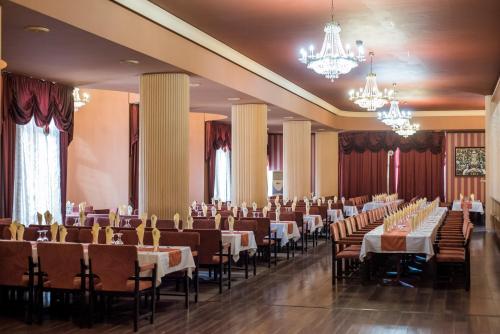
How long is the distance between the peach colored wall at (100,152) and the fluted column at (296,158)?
5901mm

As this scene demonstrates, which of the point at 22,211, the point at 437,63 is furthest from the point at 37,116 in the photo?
the point at 437,63

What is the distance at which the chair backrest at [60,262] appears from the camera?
7.44m

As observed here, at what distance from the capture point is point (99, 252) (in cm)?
728

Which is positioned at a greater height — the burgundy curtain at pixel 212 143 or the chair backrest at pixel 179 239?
the burgundy curtain at pixel 212 143

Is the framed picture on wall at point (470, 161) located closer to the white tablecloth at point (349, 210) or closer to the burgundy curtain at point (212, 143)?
the white tablecloth at point (349, 210)

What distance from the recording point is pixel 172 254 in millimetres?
8023

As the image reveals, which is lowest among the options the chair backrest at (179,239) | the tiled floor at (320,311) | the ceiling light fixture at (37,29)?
the tiled floor at (320,311)

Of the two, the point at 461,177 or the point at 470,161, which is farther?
the point at 461,177

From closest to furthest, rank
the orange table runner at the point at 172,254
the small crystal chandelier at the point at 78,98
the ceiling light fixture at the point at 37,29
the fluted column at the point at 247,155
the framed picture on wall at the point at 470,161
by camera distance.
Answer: the orange table runner at the point at 172,254 < the ceiling light fixture at the point at 37,29 < the small crystal chandelier at the point at 78,98 < the fluted column at the point at 247,155 < the framed picture on wall at the point at 470,161

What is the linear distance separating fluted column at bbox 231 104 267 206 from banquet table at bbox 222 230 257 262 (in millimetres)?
5719

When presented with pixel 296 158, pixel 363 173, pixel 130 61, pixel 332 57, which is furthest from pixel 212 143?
pixel 332 57

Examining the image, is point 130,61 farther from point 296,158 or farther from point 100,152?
point 296,158

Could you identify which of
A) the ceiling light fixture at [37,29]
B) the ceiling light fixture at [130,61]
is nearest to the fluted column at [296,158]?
the ceiling light fixture at [130,61]

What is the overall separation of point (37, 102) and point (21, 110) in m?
0.50
